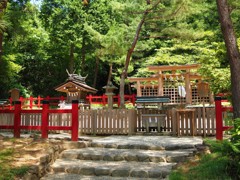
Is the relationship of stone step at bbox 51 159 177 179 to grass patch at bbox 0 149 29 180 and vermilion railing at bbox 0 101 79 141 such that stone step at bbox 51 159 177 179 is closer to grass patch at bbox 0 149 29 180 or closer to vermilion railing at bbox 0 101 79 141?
grass patch at bbox 0 149 29 180

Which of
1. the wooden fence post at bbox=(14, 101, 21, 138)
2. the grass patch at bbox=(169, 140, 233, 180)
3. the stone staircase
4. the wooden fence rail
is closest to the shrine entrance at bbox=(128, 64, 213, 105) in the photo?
the wooden fence rail

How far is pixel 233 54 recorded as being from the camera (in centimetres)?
587

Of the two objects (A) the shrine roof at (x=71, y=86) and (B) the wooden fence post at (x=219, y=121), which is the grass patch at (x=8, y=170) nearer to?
(B) the wooden fence post at (x=219, y=121)

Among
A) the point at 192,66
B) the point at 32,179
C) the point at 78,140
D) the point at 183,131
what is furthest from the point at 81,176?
the point at 192,66

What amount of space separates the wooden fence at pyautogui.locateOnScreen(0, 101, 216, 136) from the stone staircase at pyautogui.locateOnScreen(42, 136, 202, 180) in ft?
6.32

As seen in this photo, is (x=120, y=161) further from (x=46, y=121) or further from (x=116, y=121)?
(x=116, y=121)

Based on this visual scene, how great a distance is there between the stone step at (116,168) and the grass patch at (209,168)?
0.36m

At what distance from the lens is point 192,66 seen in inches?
702

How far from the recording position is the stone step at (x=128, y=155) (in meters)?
6.00

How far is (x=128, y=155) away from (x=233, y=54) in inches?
133

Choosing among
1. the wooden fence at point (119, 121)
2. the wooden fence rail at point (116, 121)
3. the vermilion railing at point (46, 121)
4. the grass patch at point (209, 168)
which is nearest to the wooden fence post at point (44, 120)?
the vermilion railing at point (46, 121)

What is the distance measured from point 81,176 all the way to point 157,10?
9148mm

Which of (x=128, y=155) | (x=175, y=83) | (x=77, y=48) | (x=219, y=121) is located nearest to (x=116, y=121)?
(x=128, y=155)

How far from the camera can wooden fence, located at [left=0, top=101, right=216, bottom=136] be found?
8805 millimetres
